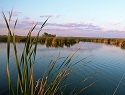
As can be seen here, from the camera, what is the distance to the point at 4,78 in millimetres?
11047

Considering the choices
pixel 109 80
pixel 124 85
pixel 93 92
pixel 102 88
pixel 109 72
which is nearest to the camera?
pixel 93 92

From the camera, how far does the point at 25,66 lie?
1866 mm

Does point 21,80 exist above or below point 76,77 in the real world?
above

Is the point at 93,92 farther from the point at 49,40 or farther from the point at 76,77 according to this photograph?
the point at 49,40

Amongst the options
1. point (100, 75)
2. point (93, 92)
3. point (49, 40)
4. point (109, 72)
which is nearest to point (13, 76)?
point (93, 92)

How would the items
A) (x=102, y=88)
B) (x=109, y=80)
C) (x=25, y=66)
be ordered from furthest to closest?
1. (x=109, y=80)
2. (x=102, y=88)
3. (x=25, y=66)

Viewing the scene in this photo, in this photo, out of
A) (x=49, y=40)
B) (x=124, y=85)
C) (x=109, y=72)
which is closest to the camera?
(x=124, y=85)

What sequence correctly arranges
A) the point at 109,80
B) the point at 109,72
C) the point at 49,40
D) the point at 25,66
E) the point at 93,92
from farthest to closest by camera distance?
the point at 49,40 → the point at 109,72 → the point at 109,80 → the point at 93,92 → the point at 25,66

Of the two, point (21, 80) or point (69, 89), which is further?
point (69, 89)

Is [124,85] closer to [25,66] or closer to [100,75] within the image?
[100,75]

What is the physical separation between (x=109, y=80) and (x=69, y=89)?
3832 millimetres

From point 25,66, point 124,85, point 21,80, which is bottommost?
point 124,85

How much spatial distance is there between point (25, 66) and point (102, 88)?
9.08m

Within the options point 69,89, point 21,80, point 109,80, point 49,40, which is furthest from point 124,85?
point 49,40
